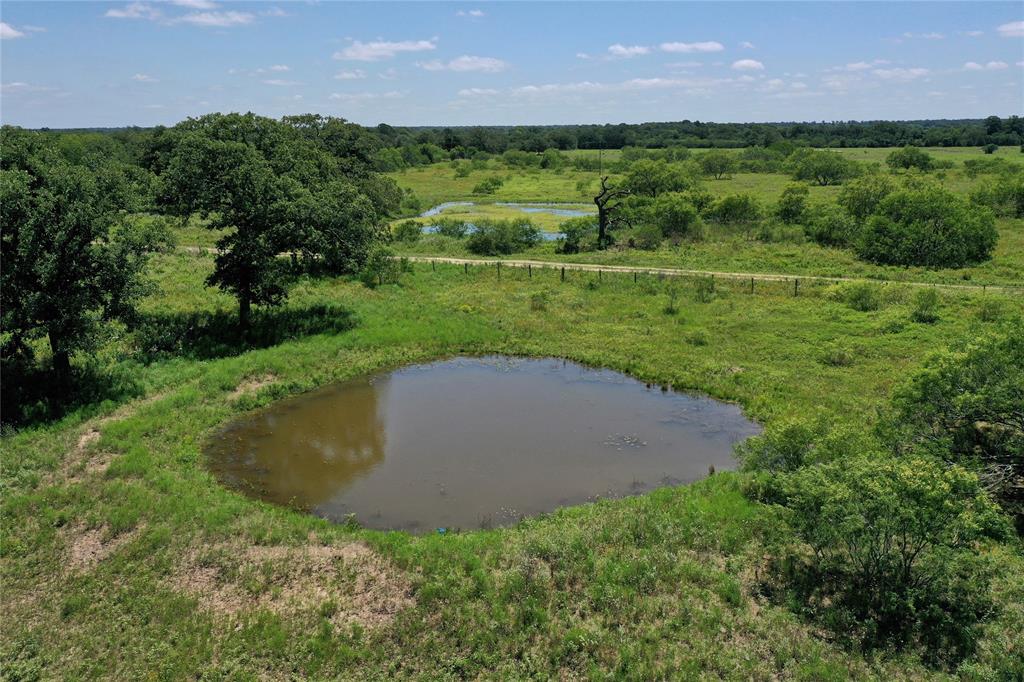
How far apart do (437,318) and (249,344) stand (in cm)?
928

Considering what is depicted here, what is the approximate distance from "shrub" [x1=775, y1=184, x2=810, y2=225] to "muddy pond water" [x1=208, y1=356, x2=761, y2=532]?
128 feet

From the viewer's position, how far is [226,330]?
30234 mm

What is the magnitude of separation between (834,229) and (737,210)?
943cm

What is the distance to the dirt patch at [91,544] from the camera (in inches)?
591

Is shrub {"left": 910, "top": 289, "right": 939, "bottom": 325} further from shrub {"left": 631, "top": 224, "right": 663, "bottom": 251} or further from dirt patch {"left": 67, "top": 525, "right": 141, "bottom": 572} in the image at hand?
dirt patch {"left": 67, "top": 525, "right": 141, "bottom": 572}

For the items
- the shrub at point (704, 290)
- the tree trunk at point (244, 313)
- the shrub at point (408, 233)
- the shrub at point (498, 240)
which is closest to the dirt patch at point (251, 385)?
the tree trunk at point (244, 313)

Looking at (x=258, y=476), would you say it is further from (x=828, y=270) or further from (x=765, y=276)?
(x=828, y=270)

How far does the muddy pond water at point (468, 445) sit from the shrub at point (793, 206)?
38939 millimetres

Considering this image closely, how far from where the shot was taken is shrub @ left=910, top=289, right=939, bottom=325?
3222cm

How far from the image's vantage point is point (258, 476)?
19.8 meters

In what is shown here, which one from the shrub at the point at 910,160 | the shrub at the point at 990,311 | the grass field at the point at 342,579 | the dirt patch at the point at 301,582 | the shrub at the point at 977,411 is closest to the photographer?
the grass field at the point at 342,579

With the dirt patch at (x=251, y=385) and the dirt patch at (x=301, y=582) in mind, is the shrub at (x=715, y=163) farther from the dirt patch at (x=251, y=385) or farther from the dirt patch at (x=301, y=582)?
the dirt patch at (x=301, y=582)

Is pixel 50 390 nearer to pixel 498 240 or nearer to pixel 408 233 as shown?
pixel 498 240

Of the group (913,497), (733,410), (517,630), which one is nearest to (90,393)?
(517,630)
